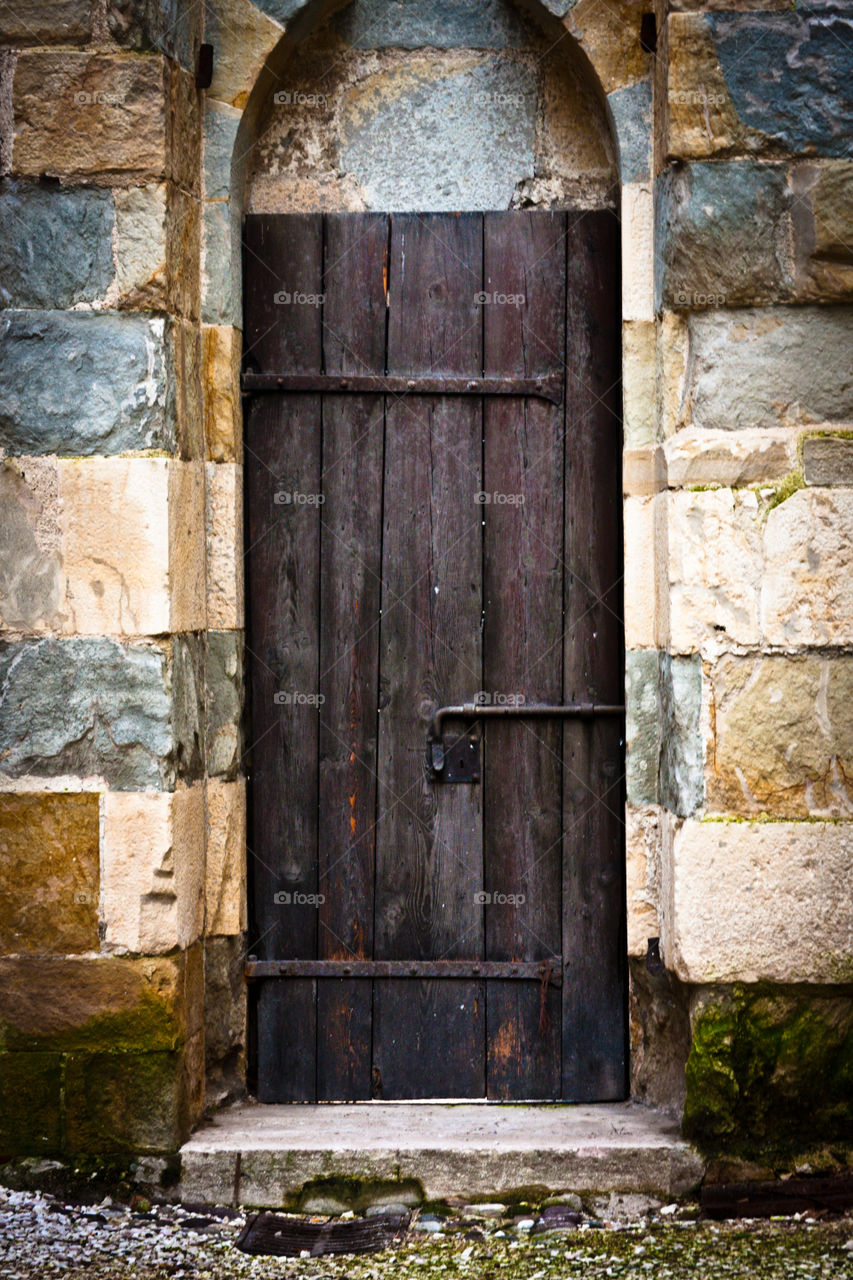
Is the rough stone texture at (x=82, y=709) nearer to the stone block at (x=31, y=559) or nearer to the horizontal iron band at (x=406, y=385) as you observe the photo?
the stone block at (x=31, y=559)

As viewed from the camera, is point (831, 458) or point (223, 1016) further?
point (223, 1016)

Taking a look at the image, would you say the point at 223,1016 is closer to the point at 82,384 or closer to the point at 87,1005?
the point at 87,1005

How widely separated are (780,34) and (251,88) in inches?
48.4

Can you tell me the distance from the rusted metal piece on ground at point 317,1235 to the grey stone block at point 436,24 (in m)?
2.83

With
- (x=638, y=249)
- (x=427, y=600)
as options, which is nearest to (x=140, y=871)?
(x=427, y=600)

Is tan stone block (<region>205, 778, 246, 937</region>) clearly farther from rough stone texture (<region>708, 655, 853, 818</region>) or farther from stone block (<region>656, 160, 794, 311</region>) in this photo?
stone block (<region>656, 160, 794, 311</region>)

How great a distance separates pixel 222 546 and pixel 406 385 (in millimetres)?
620

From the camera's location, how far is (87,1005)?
247cm

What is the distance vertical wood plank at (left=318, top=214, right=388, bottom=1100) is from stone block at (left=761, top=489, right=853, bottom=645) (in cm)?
98

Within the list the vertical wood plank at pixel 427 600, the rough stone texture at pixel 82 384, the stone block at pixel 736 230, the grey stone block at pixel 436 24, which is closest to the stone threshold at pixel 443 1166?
the vertical wood plank at pixel 427 600

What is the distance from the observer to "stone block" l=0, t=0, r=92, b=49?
2.51 m

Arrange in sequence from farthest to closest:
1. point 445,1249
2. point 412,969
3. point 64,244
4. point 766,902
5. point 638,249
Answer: point 412,969, point 638,249, point 64,244, point 766,902, point 445,1249

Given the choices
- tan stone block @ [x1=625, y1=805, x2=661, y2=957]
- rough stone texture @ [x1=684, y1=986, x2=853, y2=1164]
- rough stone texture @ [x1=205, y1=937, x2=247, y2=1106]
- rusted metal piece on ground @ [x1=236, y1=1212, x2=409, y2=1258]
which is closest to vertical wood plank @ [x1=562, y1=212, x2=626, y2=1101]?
tan stone block @ [x1=625, y1=805, x2=661, y2=957]

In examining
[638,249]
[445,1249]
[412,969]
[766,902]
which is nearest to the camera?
[445,1249]
